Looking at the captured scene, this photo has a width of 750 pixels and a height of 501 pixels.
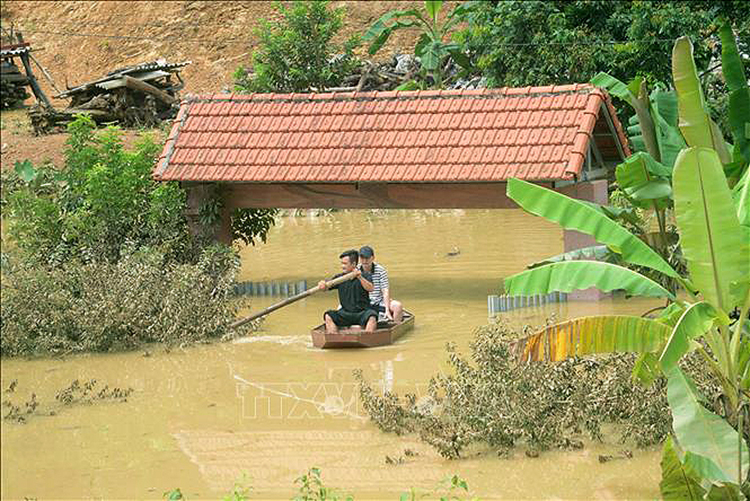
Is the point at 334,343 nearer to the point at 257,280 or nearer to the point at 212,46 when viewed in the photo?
the point at 257,280

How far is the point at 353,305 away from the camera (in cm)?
1454

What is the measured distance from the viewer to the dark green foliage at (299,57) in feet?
92.0

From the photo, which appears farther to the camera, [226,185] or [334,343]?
[226,185]

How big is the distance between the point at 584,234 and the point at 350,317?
3.68 m

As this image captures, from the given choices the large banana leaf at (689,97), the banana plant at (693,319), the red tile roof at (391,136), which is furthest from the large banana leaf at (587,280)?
the red tile roof at (391,136)

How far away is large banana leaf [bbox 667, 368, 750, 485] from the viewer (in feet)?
25.6

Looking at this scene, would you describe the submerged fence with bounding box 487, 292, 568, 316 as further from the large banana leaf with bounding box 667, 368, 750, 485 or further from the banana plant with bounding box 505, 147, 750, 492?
the large banana leaf with bounding box 667, 368, 750, 485

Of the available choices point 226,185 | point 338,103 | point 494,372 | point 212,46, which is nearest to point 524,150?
point 338,103

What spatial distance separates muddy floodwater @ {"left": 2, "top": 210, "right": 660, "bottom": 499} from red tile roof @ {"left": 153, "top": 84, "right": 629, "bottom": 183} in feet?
6.35

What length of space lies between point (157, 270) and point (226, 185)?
256 centimetres

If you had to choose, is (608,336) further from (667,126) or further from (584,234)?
(584,234)

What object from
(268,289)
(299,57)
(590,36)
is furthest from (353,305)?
(299,57)

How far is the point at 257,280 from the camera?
19.2m

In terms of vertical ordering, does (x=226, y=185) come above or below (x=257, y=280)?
above
